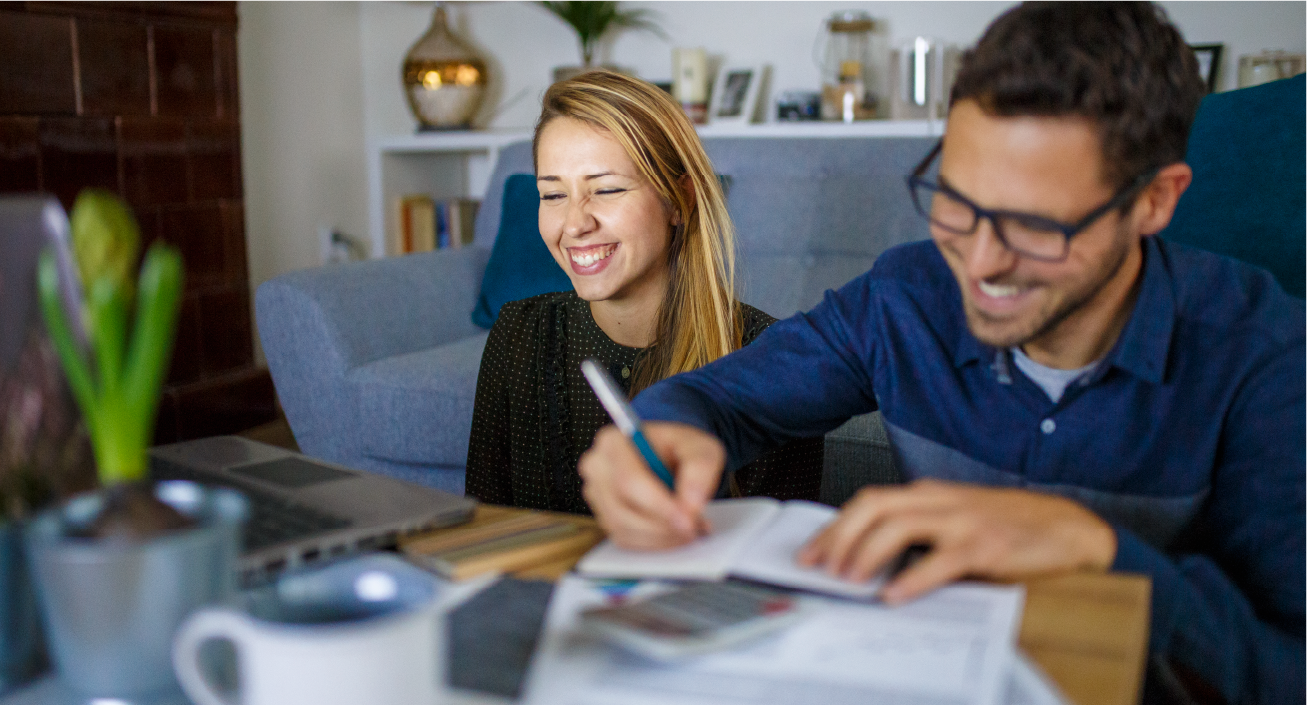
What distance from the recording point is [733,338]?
4.88ft

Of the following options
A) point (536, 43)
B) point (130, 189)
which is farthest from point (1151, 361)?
point (536, 43)

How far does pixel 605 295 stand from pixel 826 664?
102cm

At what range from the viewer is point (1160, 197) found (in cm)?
87

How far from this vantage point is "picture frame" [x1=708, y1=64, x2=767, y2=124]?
9.74 ft

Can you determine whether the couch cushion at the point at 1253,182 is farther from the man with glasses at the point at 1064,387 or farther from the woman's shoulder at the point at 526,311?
the woman's shoulder at the point at 526,311

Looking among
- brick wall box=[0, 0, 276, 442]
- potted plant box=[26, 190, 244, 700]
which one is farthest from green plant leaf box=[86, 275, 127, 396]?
brick wall box=[0, 0, 276, 442]

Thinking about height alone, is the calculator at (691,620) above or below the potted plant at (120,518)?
below

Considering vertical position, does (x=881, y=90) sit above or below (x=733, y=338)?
above

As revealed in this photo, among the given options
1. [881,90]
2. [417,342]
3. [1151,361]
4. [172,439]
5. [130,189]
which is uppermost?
[881,90]

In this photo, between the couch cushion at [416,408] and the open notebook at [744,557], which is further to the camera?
the couch cushion at [416,408]

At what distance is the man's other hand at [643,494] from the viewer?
0.65 metres

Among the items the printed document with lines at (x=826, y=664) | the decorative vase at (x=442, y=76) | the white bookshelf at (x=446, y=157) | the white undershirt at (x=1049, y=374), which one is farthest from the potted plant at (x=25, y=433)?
the decorative vase at (x=442, y=76)

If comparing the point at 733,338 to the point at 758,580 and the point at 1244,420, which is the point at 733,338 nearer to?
the point at 1244,420

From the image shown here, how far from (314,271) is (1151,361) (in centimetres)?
168
